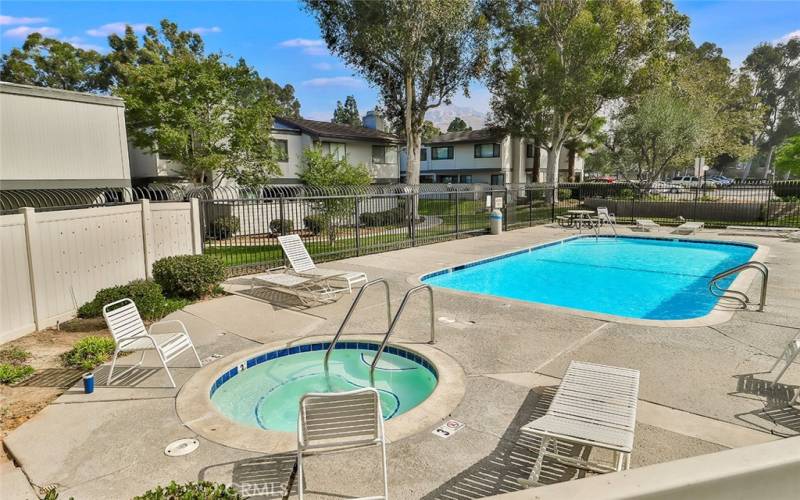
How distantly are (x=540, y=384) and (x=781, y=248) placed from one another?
1445 centimetres

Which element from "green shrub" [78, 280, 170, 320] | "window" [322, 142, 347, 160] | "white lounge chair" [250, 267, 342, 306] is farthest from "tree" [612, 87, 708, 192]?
"green shrub" [78, 280, 170, 320]

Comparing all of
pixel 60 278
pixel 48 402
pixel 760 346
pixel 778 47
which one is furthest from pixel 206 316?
pixel 778 47

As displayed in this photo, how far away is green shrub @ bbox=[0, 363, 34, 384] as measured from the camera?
5399 mm

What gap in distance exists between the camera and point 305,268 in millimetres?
10195

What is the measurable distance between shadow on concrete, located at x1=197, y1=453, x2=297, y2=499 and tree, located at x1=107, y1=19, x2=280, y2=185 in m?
17.0

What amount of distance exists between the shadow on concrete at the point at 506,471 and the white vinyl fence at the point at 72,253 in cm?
691

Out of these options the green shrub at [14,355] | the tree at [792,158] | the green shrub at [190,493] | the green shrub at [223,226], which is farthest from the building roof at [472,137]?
the green shrub at [190,493]

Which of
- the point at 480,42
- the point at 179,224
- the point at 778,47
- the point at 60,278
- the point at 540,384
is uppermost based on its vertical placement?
the point at 778,47

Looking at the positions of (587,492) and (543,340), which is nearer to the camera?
(587,492)

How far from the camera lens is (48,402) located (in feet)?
16.1

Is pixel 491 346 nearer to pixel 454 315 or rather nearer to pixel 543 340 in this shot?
pixel 543 340

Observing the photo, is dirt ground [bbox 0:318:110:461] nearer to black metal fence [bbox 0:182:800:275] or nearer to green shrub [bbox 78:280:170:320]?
green shrub [bbox 78:280:170:320]

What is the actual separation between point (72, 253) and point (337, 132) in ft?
80.6

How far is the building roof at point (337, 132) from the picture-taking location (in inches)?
1174
